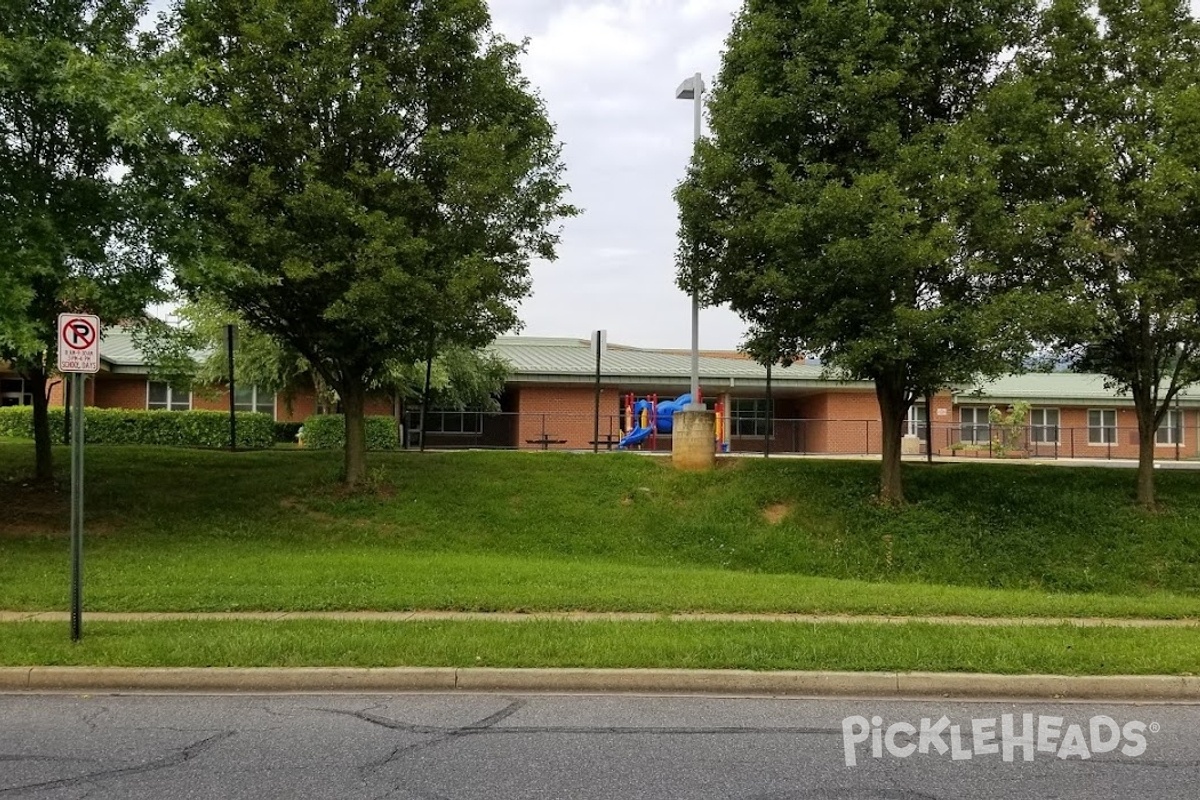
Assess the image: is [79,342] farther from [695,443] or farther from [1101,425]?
[1101,425]

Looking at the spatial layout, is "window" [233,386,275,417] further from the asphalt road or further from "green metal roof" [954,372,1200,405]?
the asphalt road

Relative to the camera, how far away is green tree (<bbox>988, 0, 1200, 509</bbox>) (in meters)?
14.3

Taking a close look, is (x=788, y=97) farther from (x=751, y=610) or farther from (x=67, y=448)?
(x=67, y=448)

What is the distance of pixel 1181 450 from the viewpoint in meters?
38.1

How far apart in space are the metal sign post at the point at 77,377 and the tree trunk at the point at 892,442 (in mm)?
12603

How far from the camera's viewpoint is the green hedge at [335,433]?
26141 mm

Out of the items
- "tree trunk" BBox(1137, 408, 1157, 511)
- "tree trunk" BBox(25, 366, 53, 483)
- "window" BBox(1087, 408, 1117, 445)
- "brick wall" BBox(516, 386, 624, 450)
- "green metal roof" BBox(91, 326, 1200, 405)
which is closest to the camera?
"tree trunk" BBox(25, 366, 53, 483)

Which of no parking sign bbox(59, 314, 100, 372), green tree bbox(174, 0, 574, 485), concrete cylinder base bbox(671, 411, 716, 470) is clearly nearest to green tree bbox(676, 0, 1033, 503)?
concrete cylinder base bbox(671, 411, 716, 470)

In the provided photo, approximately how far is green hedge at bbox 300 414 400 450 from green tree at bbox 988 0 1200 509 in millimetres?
17558

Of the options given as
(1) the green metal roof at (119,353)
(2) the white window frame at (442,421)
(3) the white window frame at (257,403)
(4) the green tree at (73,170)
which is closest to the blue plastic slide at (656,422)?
(2) the white window frame at (442,421)

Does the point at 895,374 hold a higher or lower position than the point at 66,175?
lower

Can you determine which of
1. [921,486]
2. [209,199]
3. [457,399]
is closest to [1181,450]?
[921,486]

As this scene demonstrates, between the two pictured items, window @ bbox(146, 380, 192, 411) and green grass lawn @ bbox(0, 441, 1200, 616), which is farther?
window @ bbox(146, 380, 192, 411)

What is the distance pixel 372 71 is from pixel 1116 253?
488 inches
